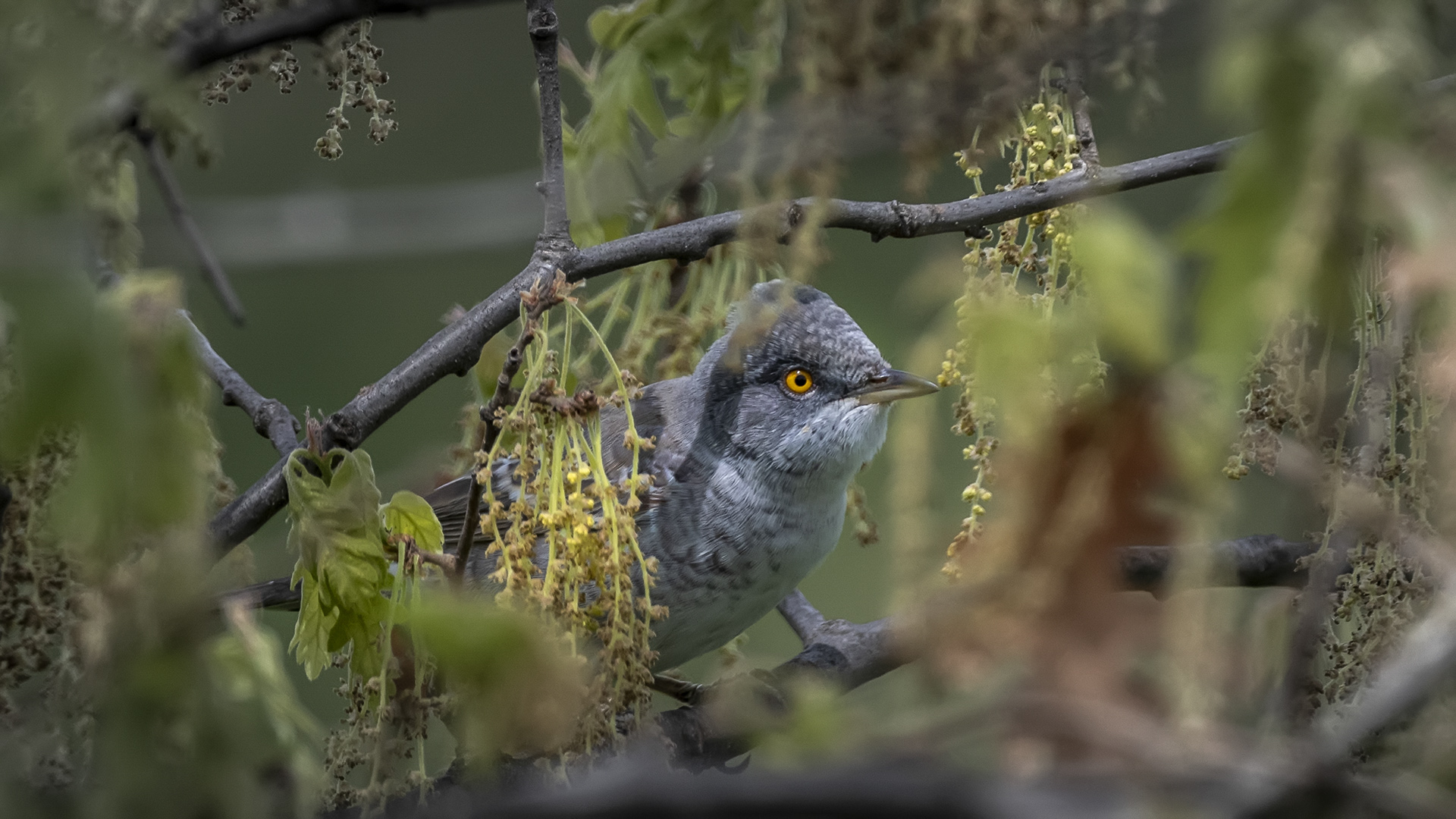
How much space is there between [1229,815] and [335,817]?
1330 millimetres

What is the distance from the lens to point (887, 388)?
10.1 feet

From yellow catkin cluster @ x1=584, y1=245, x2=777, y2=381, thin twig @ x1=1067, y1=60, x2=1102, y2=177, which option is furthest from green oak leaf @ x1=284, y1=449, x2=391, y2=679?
thin twig @ x1=1067, y1=60, x2=1102, y2=177

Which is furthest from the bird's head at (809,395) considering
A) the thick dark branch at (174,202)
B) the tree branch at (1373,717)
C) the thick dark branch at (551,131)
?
the tree branch at (1373,717)

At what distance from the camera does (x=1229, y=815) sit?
22.7 inches

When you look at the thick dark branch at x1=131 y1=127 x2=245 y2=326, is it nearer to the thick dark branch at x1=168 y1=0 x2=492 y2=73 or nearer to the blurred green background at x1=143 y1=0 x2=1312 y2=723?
the thick dark branch at x1=168 y1=0 x2=492 y2=73

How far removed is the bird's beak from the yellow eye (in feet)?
0.41

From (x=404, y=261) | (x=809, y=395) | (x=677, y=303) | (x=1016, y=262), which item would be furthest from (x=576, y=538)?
(x=404, y=261)

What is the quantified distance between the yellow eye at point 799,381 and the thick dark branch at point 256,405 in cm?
141

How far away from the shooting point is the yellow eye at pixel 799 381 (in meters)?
3.23

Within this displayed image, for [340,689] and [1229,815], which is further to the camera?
[340,689]

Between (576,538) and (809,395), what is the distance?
5.82ft

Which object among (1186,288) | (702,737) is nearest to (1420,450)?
(1186,288)

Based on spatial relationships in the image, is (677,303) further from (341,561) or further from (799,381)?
(341,561)

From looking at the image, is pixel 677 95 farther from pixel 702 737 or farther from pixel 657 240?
pixel 702 737
